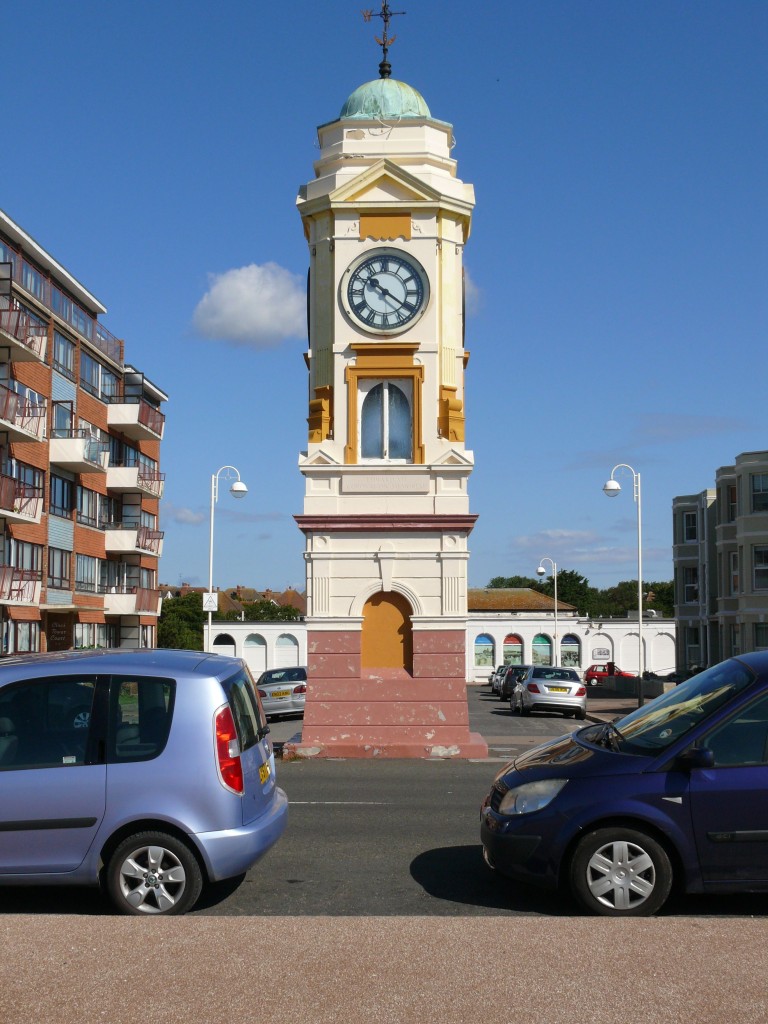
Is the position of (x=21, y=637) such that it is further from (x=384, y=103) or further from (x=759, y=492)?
(x=759, y=492)

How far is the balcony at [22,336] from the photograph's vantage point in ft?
132

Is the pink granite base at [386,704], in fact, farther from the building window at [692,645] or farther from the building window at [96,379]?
the building window at [692,645]

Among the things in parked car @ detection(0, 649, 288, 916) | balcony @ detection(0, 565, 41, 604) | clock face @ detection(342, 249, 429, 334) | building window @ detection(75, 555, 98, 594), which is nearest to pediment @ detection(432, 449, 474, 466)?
clock face @ detection(342, 249, 429, 334)

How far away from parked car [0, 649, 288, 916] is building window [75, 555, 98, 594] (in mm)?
43659

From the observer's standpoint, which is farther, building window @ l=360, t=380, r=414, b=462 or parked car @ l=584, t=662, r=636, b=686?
parked car @ l=584, t=662, r=636, b=686

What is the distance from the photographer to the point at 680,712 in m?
7.79

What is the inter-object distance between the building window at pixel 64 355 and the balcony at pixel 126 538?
8.30 metres

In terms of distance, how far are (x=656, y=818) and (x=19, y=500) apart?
37.5 meters

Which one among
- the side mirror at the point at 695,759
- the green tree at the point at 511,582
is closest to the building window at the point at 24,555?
the side mirror at the point at 695,759

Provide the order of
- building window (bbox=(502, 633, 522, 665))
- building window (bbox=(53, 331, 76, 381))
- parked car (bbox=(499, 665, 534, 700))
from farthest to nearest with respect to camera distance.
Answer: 1. building window (bbox=(502, 633, 522, 665))
2. building window (bbox=(53, 331, 76, 381))
3. parked car (bbox=(499, 665, 534, 700))

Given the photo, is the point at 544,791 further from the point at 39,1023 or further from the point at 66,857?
the point at 39,1023

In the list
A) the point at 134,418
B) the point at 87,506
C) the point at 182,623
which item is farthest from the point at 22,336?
the point at 182,623

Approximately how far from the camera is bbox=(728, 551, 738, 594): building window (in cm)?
5392

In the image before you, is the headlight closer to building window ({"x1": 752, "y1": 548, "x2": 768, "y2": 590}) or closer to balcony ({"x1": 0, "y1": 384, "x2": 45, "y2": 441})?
balcony ({"x1": 0, "y1": 384, "x2": 45, "y2": 441})
